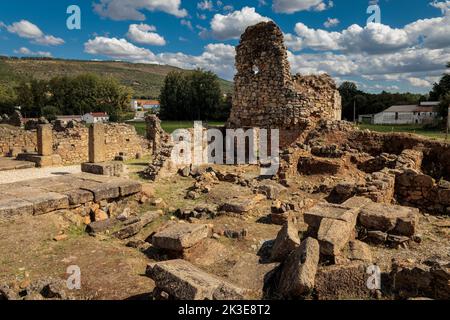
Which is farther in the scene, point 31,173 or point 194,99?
point 194,99

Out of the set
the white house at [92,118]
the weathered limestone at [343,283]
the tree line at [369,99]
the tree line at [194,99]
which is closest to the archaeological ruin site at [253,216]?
the weathered limestone at [343,283]

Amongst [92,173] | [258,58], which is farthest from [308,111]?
[92,173]

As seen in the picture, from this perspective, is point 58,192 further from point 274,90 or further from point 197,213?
point 274,90

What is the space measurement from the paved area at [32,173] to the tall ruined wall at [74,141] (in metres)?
2.40

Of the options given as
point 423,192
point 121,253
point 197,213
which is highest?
point 423,192

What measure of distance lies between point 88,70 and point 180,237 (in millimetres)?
131111

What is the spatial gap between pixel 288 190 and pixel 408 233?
458cm

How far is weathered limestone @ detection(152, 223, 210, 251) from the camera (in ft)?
19.3

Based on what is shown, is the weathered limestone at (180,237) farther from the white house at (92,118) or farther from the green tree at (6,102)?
the green tree at (6,102)

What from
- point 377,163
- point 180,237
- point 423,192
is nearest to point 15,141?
point 180,237

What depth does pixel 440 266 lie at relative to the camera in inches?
168

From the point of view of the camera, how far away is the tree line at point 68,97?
5852 centimetres

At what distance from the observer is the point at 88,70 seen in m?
124

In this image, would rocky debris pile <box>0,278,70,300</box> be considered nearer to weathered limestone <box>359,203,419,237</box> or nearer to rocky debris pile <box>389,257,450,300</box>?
rocky debris pile <box>389,257,450,300</box>
